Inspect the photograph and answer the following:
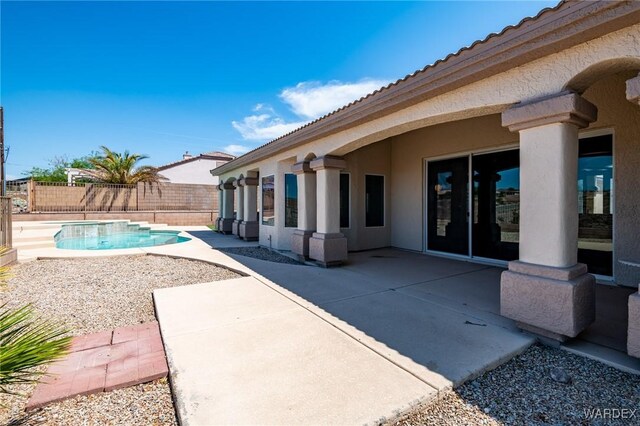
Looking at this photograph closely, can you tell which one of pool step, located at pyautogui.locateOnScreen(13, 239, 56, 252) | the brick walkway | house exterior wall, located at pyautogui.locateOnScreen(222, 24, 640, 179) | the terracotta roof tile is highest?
the terracotta roof tile

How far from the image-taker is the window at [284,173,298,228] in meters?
10.3

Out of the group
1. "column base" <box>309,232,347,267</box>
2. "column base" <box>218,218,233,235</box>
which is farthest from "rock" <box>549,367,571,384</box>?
"column base" <box>218,218,233,235</box>

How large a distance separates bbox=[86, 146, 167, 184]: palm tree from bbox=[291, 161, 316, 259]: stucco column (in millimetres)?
19985

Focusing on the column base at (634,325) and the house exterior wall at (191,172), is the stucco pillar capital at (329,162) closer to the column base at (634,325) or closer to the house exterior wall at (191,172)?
the column base at (634,325)

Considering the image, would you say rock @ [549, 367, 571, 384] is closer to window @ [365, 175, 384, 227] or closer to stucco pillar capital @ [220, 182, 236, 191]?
window @ [365, 175, 384, 227]

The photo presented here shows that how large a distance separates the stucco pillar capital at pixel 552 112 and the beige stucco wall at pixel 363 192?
640cm

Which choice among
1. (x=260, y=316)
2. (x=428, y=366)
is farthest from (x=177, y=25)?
(x=428, y=366)

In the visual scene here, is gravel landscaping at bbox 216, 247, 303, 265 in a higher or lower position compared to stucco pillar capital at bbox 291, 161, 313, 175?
lower

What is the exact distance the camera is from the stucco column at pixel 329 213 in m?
7.78

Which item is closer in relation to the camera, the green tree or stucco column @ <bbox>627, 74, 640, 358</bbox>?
stucco column @ <bbox>627, 74, 640, 358</bbox>

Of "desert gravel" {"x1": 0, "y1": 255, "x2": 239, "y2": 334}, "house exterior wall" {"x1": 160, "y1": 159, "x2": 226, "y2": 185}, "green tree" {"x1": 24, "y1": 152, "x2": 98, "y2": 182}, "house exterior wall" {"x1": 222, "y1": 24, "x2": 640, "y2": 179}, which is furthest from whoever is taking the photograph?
"green tree" {"x1": 24, "y1": 152, "x2": 98, "y2": 182}

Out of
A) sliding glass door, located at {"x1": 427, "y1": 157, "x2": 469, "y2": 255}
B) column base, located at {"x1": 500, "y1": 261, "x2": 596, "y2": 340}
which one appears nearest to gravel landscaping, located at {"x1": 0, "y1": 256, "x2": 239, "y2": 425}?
column base, located at {"x1": 500, "y1": 261, "x2": 596, "y2": 340}

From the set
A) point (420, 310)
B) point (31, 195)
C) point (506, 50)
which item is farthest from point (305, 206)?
point (31, 195)

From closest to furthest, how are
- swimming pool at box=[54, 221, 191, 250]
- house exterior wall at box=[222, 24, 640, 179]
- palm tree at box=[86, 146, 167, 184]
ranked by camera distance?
house exterior wall at box=[222, 24, 640, 179]
swimming pool at box=[54, 221, 191, 250]
palm tree at box=[86, 146, 167, 184]
